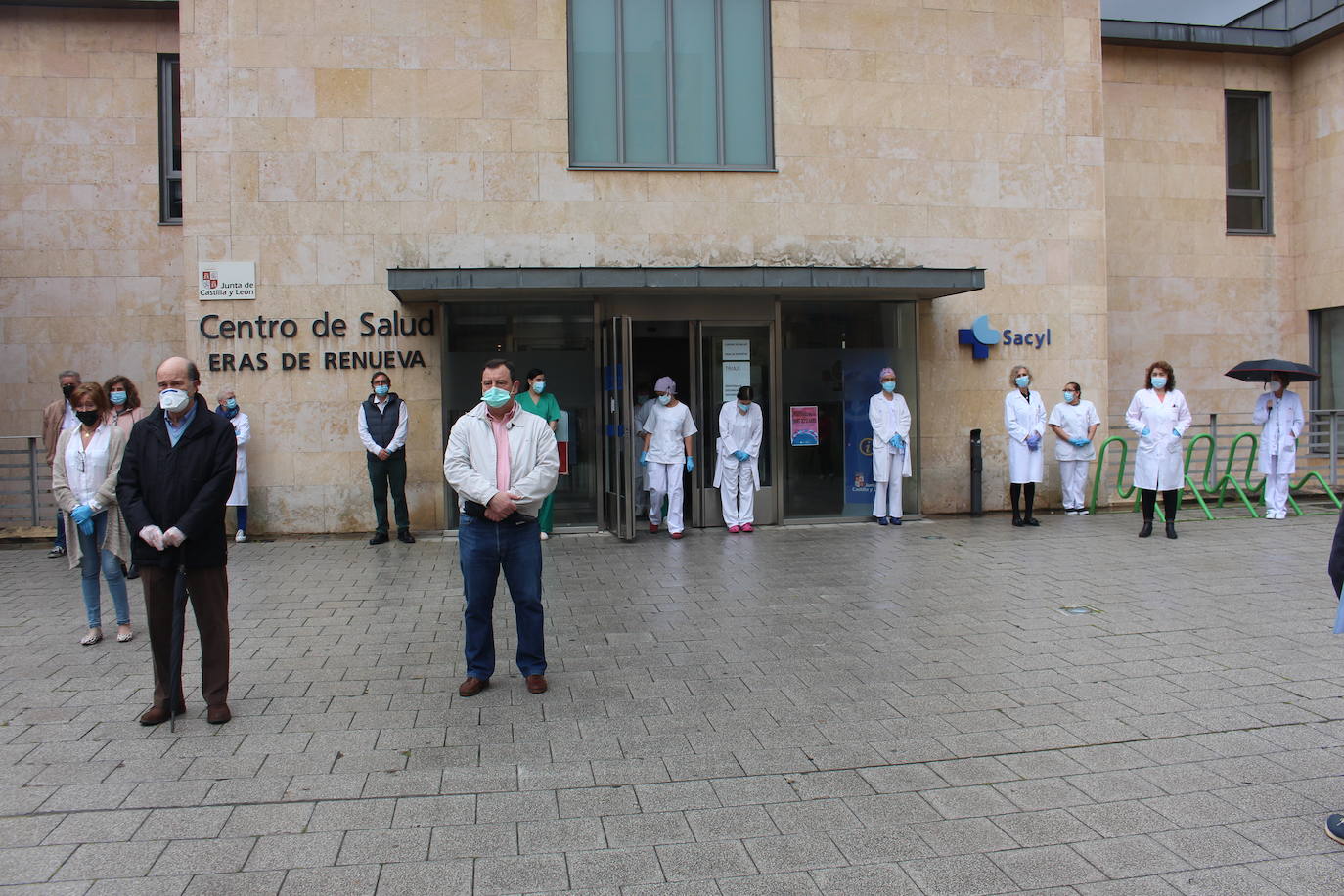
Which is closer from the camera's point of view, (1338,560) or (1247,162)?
(1338,560)

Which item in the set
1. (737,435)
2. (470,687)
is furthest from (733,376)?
(470,687)

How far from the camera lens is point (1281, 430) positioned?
1377cm

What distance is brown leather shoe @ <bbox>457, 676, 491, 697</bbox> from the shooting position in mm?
5996

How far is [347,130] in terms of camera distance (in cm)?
1268

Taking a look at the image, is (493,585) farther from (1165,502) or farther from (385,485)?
(1165,502)

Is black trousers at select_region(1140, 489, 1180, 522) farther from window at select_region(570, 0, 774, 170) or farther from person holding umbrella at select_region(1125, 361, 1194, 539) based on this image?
window at select_region(570, 0, 774, 170)

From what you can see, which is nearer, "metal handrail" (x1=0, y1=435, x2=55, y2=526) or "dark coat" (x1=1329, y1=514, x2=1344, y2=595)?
"dark coat" (x1=1329, y1=514, x2=1344, y2=595)

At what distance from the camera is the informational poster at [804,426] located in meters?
13.6

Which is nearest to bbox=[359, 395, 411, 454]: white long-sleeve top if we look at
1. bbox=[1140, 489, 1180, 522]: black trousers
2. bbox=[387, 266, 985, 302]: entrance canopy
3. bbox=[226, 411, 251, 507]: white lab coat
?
bbox=[387, 266, 985, 302]: entrance canopy

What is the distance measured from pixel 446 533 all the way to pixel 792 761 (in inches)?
334

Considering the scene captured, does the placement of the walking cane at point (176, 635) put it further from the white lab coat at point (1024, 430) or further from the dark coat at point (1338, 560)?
the white lab coat at point (1024, 430)

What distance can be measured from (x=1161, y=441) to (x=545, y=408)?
7201mm

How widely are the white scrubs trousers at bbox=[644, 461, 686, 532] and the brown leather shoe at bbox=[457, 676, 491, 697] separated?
6614 millimetres

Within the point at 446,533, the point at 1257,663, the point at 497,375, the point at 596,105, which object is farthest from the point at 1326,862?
the point at 596,105
